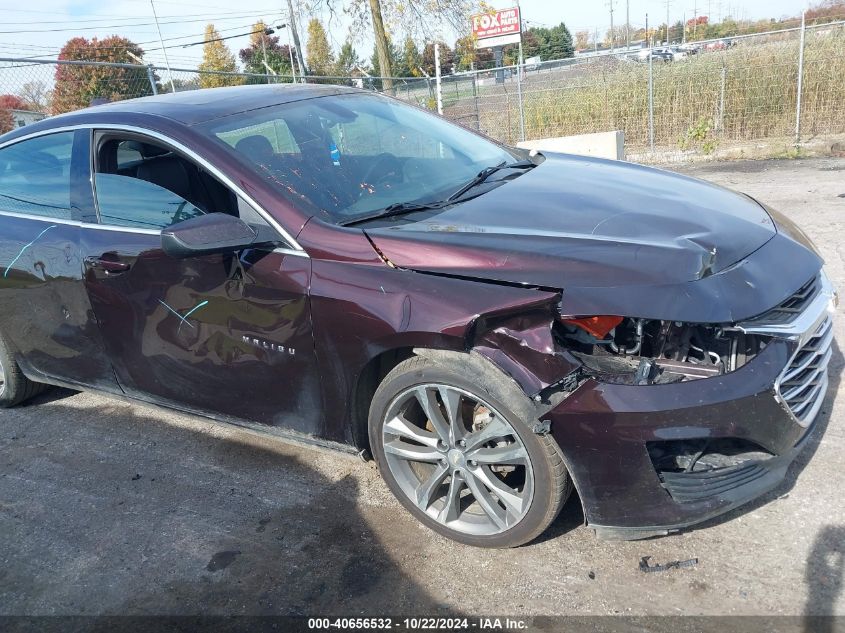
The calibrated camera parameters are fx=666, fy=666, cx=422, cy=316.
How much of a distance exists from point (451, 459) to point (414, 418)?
221 millimetres

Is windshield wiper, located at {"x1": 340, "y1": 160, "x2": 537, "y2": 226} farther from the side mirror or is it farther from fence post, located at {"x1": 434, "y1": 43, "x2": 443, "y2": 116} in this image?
fence post, located at {"x1": 434, "y1": 43, "x2": 443, "y2": 116}

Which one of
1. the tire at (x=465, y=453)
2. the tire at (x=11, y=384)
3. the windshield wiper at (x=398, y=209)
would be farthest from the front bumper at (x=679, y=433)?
the tire at (x=11, y=384)

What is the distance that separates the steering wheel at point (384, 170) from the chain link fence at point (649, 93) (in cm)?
729

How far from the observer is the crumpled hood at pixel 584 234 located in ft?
7.50

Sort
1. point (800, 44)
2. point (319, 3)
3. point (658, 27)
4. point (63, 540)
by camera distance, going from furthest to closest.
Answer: point (658, 27), point (319, 3), point (800, 44), point (63, 540)

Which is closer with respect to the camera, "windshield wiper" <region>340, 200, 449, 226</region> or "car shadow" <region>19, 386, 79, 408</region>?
"windshield wiper" <region>340, 200, 449, 226</region>

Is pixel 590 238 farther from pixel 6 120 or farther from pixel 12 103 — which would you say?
pixel 6 120

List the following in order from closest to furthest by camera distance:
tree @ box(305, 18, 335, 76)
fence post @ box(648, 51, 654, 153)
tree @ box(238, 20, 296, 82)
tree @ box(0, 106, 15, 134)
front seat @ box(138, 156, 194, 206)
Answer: front seat @ box(138, 156, 194, 206), tree @ box(0, 106, 15, 134), fence post @ box(648, 51, 654, 153), tree @ box(305, 18, 335, 76), tree @ box(238, 20, 296, 82)

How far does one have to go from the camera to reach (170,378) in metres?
3.22

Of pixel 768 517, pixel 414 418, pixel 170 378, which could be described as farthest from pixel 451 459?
pixel 170 378

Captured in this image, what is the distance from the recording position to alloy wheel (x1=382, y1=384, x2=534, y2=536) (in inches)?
96.3

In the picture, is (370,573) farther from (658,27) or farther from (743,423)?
(658,27)

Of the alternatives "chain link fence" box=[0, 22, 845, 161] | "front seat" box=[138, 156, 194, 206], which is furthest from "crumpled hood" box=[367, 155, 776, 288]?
"chain link fence" box=[0, 22, 845, 161]

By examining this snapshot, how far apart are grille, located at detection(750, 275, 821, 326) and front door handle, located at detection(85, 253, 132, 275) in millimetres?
2677
